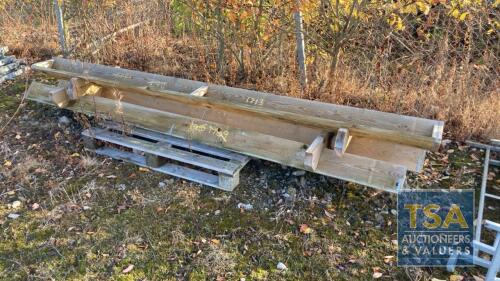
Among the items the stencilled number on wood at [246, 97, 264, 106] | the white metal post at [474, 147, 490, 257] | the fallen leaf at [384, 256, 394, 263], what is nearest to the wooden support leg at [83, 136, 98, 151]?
the stencilled number on wood at [246, 97, 264, 106]

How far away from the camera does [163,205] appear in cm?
314

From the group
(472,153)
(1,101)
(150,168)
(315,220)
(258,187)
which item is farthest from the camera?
(1,101)

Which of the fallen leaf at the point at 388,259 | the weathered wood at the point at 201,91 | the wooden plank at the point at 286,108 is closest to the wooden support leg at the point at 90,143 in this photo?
the wooden plank at the point at 286,108

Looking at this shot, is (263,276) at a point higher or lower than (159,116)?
lower

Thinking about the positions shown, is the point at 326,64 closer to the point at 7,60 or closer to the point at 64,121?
the point at 64,121

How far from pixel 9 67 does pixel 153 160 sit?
313 cm

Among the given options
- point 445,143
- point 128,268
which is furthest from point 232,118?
point 445,143

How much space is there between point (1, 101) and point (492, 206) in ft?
17.2

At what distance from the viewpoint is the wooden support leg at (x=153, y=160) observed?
346 cm

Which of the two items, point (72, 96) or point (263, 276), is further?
point (72, 96)

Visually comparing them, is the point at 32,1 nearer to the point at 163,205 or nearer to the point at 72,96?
the point at 72,96

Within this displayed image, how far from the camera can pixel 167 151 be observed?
3.46m

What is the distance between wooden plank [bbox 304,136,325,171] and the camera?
289 centimetres

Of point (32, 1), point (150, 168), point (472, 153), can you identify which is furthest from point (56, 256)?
point (32, 1)
